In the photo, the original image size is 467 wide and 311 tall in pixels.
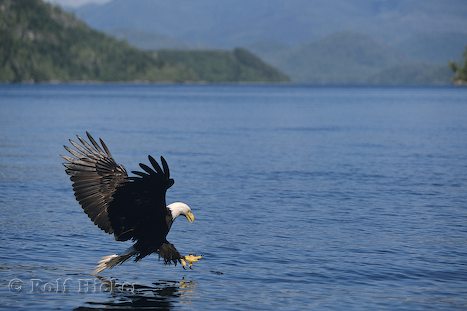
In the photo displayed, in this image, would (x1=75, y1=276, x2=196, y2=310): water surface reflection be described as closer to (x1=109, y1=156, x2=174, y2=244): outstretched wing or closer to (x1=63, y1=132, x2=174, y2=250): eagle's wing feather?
(x1=63, y1=132, x2=174, y2=250): eagle's wing feather

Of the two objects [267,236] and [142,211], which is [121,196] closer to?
[142,211]

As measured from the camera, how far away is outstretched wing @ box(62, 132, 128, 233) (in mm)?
17016

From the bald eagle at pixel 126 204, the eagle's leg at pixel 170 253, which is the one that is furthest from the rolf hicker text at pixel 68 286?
the eagle's leg at pixel 170 253

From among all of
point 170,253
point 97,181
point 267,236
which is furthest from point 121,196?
point 267,236

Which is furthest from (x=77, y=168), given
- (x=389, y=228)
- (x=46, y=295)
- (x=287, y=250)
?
(x=389, y=228)

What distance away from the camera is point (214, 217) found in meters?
25.3

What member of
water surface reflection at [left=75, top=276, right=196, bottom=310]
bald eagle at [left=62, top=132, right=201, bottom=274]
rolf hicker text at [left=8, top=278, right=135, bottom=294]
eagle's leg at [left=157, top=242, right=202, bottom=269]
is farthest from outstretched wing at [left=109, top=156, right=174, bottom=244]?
rolf hicker text at [left=8, top=278, right=135, bottom=294]

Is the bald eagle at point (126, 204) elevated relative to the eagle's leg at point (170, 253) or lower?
elevated

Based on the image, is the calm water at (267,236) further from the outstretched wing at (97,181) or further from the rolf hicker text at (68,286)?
the outstretched wing at (97,181)

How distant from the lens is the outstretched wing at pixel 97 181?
670 inches

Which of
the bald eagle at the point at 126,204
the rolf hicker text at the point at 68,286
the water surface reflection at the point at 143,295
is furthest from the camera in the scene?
the rolf hicker text at the point at 68,286

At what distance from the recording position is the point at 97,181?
1709cm

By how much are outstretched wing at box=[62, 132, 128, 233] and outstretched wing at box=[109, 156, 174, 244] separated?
653 mm

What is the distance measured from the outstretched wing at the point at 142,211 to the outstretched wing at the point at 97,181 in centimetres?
65
